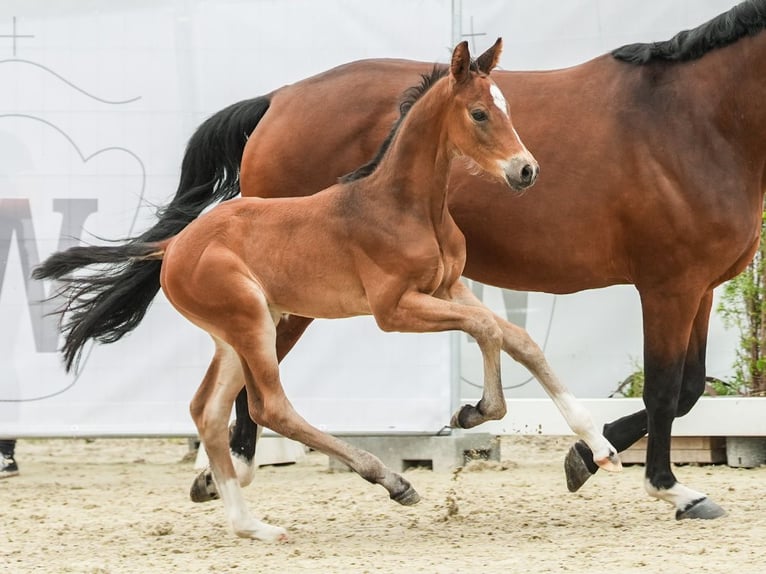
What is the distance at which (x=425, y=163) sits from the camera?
434 centimetres

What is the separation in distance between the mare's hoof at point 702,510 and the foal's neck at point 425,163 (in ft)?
4.68

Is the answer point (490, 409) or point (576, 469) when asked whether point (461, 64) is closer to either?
point (490, 409)

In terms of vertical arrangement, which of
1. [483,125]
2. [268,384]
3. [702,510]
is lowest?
[702,510]

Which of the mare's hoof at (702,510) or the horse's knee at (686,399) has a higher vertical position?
the horse's knee at (686,399)

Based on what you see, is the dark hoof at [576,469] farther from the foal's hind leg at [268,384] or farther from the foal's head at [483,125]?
the foal's head at [483,125]

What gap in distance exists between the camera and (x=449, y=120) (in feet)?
14.0

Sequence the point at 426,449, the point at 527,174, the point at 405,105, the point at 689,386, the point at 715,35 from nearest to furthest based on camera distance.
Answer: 1. the point at 527,174
2. the point at 405,105
3. the point at 715,35
4. the point at 689,386
5. the point at 426,449

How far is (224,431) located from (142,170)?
7.43 ft

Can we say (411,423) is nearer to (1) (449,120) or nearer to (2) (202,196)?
(2) (202,196)

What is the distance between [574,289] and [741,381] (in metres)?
1.94

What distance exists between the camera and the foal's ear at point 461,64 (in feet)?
13.6

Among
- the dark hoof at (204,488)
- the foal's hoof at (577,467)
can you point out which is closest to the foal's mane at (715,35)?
the foal's hoof at (577,467)

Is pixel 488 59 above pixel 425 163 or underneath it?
above

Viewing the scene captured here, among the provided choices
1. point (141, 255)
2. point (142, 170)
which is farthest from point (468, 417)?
point (142, 170)
